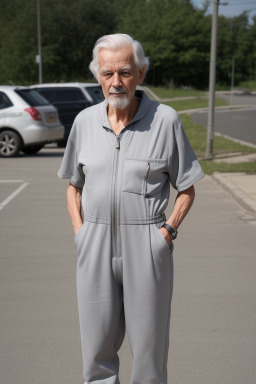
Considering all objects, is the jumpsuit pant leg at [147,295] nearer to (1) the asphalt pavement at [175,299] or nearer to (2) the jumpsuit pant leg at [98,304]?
(2) the jumpsuit pant leg at [98,304]

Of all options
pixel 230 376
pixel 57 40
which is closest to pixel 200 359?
pixel 230 376

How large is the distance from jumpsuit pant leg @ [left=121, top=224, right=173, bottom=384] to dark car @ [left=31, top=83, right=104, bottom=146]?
1818cm

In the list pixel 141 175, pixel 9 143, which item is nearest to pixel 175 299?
pixel 141 175

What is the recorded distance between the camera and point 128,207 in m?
3.16

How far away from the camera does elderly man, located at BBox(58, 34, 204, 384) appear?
10.4 ft

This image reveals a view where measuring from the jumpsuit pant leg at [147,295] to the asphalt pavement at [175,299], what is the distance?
3.28ft

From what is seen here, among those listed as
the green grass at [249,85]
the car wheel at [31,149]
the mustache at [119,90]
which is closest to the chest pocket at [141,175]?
the mustache at [119,90]

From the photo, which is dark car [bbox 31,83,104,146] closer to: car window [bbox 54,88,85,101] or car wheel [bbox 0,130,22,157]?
car window [bbox 54,88,85,101]

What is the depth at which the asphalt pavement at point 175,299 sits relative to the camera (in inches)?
176

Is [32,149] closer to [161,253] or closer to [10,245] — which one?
[10,245]

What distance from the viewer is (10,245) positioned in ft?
26.7

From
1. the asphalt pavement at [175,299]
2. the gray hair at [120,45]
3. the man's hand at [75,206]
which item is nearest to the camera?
the gray hair at [120,45]

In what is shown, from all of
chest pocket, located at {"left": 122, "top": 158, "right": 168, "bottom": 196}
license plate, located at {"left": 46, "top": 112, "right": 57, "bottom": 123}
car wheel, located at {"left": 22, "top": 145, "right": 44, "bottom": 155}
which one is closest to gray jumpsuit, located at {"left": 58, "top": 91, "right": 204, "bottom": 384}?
chest pocket, located at {"left": 122, "top": 158, "right": 168, "bottom": 196}

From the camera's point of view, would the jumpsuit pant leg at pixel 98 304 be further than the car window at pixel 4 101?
No
